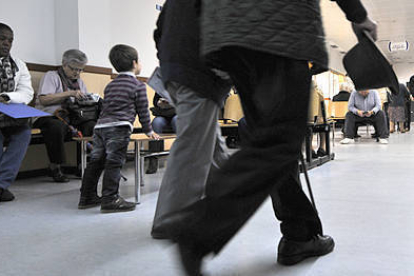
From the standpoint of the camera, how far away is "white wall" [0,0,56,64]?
397 cm

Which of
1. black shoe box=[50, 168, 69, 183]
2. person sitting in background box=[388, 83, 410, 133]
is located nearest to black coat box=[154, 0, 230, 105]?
black shoe box=[50, 168, 69, 183]

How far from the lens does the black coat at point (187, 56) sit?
1382 mm

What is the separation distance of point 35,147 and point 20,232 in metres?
2.21

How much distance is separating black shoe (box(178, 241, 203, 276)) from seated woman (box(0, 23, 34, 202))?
223 centimetres

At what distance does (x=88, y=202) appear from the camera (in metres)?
2.48

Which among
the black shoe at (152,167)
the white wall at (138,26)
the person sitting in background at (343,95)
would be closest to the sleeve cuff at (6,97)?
the black shoe at (152,167)

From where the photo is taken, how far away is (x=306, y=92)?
1.00m

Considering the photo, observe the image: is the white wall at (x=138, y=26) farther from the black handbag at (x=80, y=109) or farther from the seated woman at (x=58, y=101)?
the black handbag at (x=80, y=109)

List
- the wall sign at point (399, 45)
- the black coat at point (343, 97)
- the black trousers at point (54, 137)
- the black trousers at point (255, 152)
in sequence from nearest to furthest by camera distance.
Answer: the black trousers at point (255, 152) → the black trousers at point (54, 137) → the black coat at point (343, 97) → the wall sign at point (399, 45)

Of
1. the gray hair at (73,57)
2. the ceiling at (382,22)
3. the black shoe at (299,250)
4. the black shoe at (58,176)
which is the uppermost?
the ceiling at (382,22)

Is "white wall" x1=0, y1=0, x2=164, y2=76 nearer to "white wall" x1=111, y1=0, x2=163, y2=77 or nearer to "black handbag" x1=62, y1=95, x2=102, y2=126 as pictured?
"white wall" x1=111, y1=0, x2=163, y2=77

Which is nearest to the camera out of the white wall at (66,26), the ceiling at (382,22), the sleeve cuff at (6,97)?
the sleeve cuff at (6,97)

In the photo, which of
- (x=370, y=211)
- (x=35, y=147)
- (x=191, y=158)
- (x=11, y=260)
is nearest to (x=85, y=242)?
(x=11, y=260)

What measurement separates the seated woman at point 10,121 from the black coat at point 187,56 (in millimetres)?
1869
